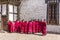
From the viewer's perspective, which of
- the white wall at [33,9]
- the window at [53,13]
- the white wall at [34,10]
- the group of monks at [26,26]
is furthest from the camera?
the white wall at [33,9]

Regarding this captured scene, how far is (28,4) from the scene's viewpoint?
63.8 ft

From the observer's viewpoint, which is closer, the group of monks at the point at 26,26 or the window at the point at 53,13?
the group of monks at the point at 26,26

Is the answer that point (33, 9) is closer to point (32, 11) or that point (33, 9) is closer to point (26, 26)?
point (32, 11)

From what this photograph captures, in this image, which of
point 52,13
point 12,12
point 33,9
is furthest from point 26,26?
point 52,13

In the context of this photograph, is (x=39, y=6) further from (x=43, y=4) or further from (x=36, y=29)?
(x=36, y=29)

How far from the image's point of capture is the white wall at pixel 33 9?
18.7 m

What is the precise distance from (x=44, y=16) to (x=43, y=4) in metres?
1.17

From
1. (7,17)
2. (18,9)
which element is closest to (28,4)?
(18,9)

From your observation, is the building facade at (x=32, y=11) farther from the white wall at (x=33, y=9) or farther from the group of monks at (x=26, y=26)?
the group of monks at (x=26, y=26)

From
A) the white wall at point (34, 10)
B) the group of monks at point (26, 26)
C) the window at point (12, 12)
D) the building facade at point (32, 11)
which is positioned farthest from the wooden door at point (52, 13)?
the window at point (12, 12)

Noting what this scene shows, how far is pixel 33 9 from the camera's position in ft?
62.7

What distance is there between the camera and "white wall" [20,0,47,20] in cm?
1873

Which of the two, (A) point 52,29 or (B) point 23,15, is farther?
(B) point 23,15

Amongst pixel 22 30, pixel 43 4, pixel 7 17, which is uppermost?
pixel 43 4
